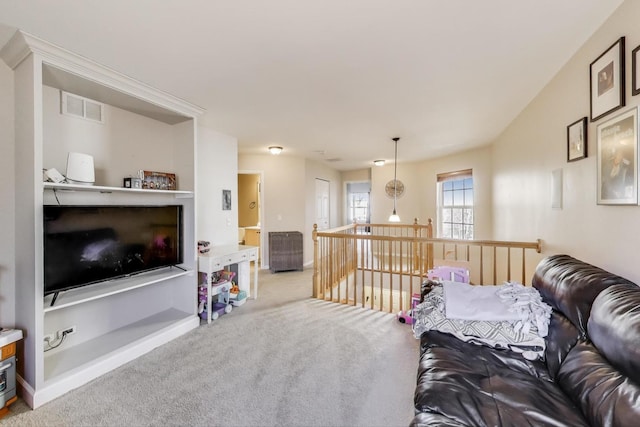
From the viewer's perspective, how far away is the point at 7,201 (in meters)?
1.93

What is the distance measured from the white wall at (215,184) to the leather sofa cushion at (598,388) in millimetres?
3532

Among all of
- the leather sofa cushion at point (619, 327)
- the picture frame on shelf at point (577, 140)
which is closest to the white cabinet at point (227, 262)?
the leather sofa cushion at point (619, 327)

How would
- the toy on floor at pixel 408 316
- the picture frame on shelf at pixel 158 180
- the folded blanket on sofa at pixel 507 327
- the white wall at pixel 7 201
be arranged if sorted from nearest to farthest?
the folded blanket on sofa at pixel 507 327, the white wall at pixel 7 201, the picture frame on shelf at pixel 158 180, the toy on floor at pixel 408 316

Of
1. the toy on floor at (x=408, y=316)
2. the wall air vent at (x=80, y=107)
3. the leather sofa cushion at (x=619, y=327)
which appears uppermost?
the wall air vent at (x=80, y=107)

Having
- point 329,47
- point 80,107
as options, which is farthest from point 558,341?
point 80,107

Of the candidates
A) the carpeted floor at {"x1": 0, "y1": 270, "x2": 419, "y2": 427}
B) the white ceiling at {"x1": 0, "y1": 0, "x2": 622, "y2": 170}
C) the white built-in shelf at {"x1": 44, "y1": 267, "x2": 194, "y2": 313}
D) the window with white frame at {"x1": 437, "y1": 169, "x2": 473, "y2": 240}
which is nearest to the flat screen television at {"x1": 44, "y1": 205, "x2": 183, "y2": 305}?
the white built-in shelf at {"x1": 44, "y1": 267, "x2": 194, "y2": 313}

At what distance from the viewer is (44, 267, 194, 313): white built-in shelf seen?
6.34 feet

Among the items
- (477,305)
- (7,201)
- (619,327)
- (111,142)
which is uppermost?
(111,142)

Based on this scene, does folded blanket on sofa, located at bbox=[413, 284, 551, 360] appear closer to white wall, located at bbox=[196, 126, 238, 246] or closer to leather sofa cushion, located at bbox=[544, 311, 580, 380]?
leather sofa cushion, located at bbox=[544, 311, 580, 380]

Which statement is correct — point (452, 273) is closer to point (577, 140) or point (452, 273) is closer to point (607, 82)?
point (577, 140)

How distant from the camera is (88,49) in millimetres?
1845

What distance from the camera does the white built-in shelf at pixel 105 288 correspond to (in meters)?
1.93

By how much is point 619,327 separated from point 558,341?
474 millimetres

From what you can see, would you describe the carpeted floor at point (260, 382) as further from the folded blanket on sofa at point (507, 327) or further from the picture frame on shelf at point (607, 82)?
the picture frame on shelf at point (607, 82)
